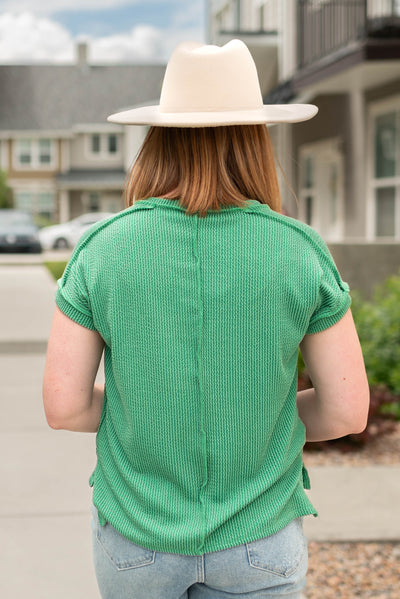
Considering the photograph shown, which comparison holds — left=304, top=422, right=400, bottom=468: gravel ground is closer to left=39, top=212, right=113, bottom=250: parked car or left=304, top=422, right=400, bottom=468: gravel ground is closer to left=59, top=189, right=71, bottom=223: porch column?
left=39, top=212, right=113, bottom=250: parked car

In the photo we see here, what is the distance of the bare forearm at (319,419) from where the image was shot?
1596mm

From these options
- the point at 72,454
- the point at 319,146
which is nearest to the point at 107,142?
the point at 319,146

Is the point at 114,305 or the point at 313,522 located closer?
the point at 114,305

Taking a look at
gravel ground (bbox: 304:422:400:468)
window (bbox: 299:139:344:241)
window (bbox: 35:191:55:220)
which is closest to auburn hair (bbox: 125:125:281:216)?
gravel ground (bbox: 304:422:400:468)

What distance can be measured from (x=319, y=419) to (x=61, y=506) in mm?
2953

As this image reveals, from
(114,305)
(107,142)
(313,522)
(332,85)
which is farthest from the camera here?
(107,142)

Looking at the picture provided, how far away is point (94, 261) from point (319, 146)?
537 inches

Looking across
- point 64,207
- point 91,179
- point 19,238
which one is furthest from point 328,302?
point 64,207

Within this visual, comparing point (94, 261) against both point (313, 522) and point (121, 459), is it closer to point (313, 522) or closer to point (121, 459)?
point (121, 459)

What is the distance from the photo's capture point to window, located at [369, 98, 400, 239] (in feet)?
38.0

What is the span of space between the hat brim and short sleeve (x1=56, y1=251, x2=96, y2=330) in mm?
280

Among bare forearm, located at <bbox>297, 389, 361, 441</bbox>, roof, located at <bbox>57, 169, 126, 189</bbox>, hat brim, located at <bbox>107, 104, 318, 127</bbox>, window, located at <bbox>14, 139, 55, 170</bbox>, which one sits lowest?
roof, located at <bbox>57, 169, 126, 189</bbox>

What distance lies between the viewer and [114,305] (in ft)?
4.75

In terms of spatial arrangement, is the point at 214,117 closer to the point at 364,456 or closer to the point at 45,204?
the point at 364,456
